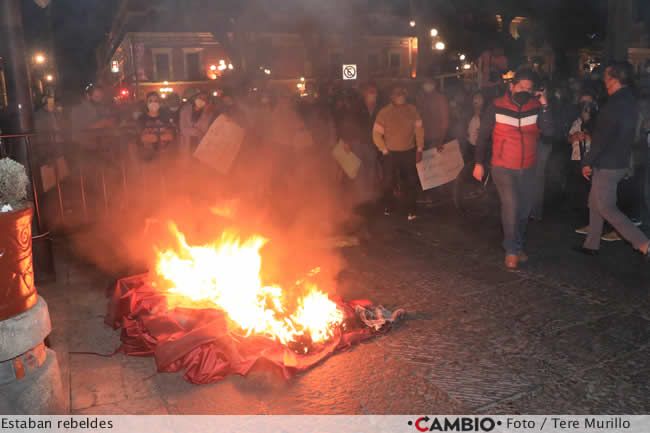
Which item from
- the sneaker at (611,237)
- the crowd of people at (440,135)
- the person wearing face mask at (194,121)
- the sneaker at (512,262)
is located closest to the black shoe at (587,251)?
the crowd of people at (440,135)

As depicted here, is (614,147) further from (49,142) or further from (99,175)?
(99,175)

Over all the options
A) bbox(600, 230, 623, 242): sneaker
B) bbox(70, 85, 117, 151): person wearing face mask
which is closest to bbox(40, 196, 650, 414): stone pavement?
bbox(600, 230, 623, 242): sneaker

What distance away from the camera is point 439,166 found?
292 inches

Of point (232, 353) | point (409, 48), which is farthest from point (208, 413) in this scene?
point (409, 48)

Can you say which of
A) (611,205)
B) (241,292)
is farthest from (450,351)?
(611,205)

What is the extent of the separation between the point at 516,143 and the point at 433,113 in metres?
2.76

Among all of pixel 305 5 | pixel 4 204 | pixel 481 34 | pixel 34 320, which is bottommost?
pixel 34 320

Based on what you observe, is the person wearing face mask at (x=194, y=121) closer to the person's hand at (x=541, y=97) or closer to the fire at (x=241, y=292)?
the fire at (x=241, y=292)

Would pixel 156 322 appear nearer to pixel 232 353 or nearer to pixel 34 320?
pixel 232 353

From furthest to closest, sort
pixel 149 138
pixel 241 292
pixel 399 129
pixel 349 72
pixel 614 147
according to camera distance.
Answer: pixel 349 72, pixel 399 129, pixel 149 138, pixel 614 147, pixel 241 292

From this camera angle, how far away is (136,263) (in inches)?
215

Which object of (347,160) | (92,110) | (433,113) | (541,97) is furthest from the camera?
(92,110)

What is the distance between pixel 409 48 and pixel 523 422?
46577 mm

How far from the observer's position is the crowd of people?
199 inches
